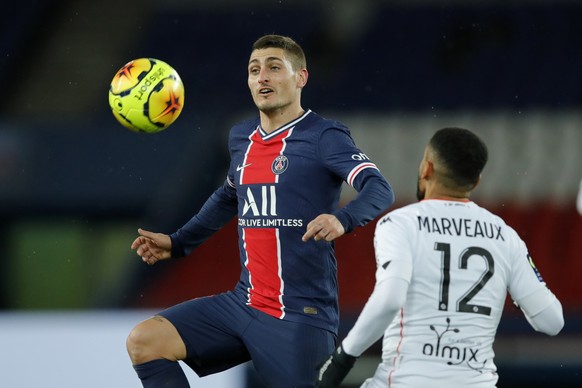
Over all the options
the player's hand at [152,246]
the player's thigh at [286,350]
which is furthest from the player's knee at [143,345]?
the player's hand at [152,246]

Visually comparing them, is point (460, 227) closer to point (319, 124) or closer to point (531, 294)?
point (531, 294)

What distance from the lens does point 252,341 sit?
157 inches

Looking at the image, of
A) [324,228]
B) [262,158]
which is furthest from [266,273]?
[324,228]

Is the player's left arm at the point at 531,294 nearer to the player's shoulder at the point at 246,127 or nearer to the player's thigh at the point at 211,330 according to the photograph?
the player's thigh at the point at 211,330

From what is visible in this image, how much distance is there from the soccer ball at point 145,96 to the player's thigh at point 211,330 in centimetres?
91

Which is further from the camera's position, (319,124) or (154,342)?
(319,124)

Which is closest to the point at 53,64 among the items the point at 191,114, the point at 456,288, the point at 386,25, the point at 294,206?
the point at 191,114

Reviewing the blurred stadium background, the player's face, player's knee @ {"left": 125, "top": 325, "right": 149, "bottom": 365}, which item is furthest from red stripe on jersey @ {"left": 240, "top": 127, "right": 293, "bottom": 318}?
the blurred stadium background

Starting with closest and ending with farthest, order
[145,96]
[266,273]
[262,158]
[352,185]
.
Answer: [352,185] → [266,273] → [262,158] → [145,96]

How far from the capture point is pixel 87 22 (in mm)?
11617

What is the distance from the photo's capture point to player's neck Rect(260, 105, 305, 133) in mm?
4203

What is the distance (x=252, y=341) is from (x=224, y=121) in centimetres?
590

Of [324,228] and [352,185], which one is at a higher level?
[352,185]

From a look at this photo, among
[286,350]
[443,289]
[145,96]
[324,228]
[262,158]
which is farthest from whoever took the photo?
[145,96]
